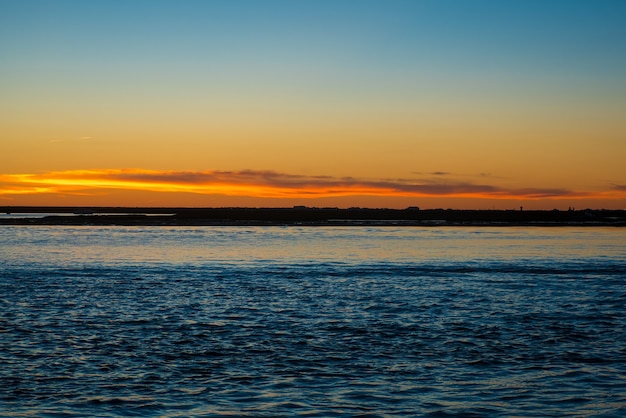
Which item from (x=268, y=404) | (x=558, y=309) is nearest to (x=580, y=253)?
(x=558, y=309)

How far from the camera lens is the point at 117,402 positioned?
13156 mm

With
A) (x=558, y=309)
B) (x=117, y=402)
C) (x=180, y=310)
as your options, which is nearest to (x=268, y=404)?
(x=117, y=402)

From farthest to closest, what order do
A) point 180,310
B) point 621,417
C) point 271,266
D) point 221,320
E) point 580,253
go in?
point 580,253 → point 271,266 → point 180,310 → point 221,320 → point 621,417

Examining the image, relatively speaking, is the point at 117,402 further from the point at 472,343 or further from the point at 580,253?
the point at 580,253

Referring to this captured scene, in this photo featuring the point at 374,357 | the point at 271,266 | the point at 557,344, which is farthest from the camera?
the point at 271,266

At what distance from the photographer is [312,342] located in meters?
18.8

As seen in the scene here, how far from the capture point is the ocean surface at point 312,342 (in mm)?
13352

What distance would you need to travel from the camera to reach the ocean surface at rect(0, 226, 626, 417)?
13.4 m

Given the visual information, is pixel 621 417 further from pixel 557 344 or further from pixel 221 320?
pixel 221 320

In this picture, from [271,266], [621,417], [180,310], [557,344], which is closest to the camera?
[621,417]

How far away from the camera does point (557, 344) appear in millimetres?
18625

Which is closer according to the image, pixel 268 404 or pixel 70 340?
pixel 268 404

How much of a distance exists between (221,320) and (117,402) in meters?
9.31

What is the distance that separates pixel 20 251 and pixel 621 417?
48865mm
